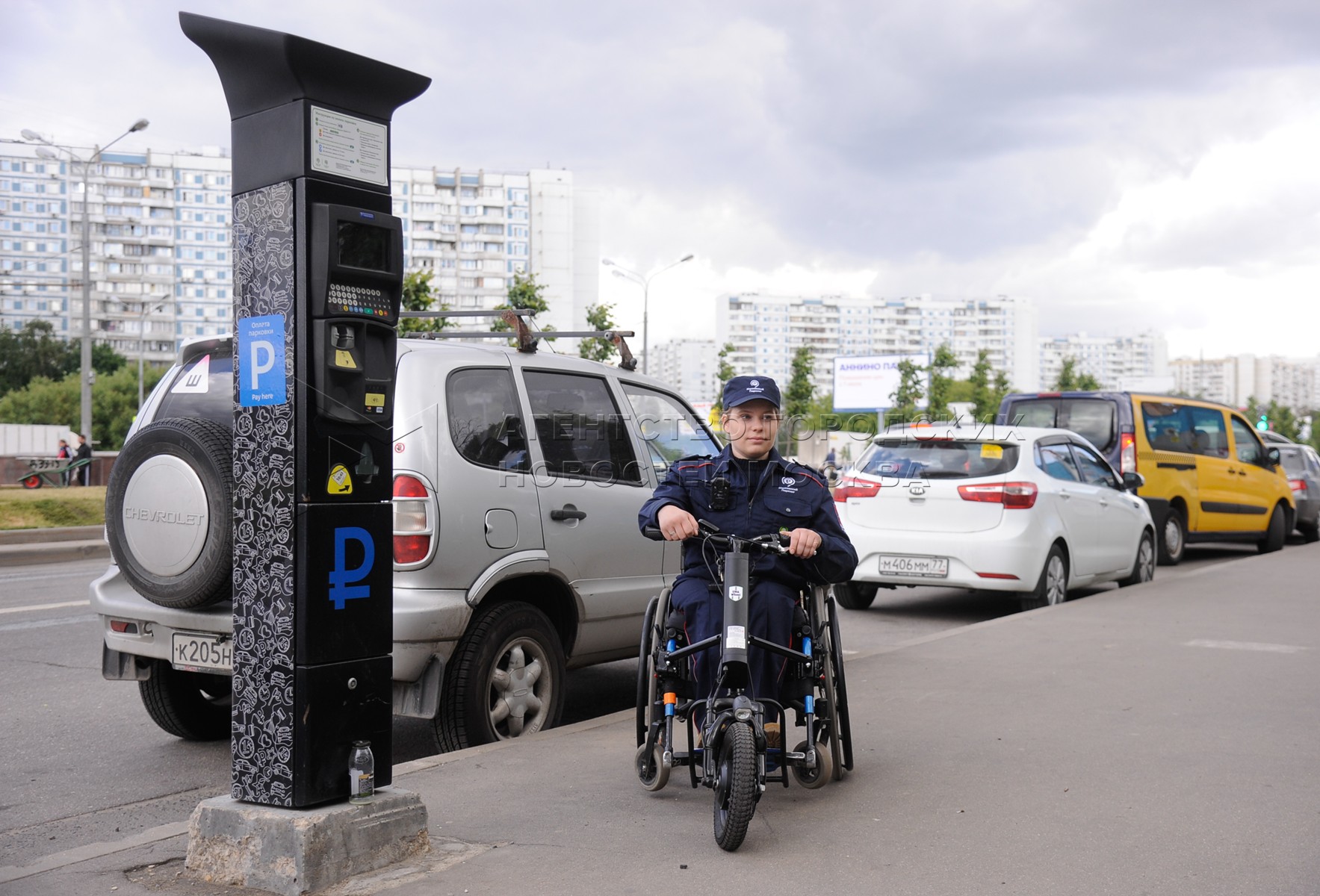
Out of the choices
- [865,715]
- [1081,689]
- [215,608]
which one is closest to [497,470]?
[215,608]

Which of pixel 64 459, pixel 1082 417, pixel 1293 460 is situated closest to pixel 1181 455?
pixel 1082 417

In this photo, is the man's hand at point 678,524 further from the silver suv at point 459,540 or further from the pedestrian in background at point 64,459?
the pedestrian in background at point 64,459

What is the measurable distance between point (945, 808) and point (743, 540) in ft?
→ 4.05

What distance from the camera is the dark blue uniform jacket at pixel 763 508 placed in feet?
14.7

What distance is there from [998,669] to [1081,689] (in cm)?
65

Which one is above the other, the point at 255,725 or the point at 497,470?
the point at 497,470

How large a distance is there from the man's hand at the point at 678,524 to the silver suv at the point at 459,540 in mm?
1271

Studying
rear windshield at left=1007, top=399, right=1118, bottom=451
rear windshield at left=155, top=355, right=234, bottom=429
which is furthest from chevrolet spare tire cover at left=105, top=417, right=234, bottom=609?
rear windshield at left=1007, top=399, right=1118, bottom=451

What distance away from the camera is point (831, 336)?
595 ft

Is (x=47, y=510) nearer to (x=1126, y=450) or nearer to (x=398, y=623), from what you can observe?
(x=1126, y=450)

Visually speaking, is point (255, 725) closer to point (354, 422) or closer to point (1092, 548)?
point (354, 422)

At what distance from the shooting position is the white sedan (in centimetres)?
1019

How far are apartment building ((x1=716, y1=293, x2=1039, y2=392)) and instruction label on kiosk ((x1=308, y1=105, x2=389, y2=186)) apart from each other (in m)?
162

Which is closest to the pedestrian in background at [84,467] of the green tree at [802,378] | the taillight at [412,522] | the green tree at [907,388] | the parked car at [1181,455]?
the parked car at [1181,455]
